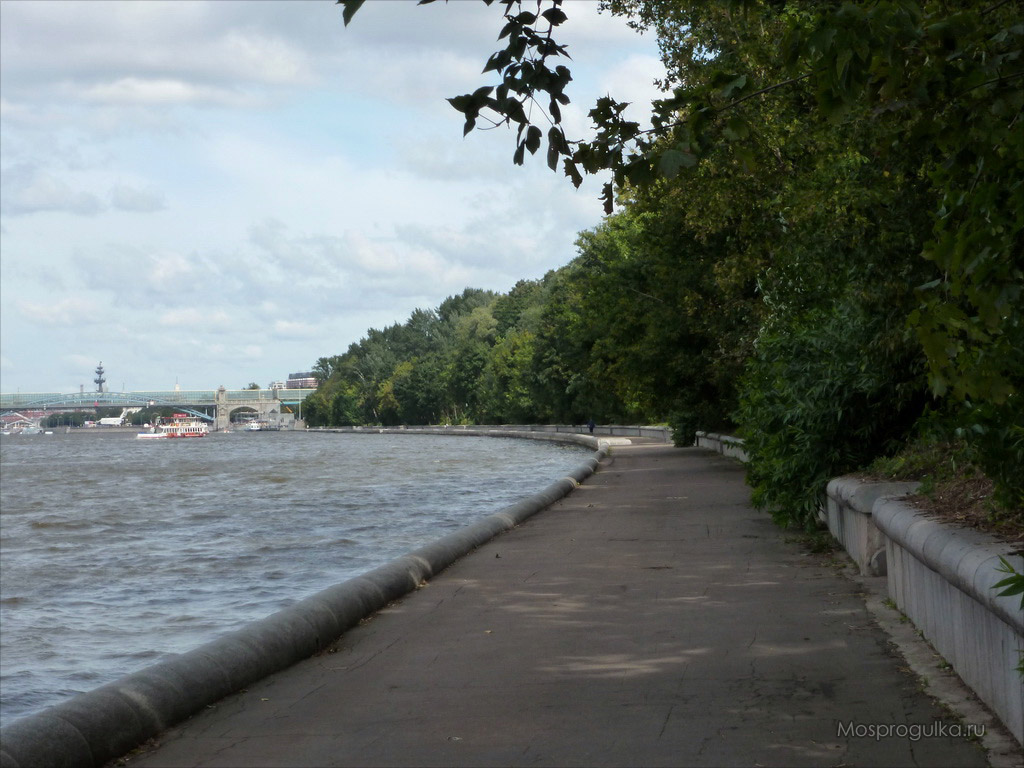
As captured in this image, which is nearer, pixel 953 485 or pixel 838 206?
pixel 953 485

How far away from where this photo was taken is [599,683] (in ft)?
20.8

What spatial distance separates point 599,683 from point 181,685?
85.5 inches

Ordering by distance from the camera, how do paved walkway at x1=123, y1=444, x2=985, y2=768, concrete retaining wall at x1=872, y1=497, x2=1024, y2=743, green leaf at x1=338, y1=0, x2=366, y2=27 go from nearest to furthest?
1. green leaf at x1=338, y1=0, x2=366, y2=27
2. concrete retaining wall at x1=872, y1=497, x2=1024, y2=743
3. paved walkway at x1=123, y1=444, x2=985, y2=768

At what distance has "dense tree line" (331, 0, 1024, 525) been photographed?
446 cm

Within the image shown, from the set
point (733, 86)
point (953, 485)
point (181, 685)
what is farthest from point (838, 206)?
point (181, 685)

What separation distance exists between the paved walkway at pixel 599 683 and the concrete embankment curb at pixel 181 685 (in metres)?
0.12

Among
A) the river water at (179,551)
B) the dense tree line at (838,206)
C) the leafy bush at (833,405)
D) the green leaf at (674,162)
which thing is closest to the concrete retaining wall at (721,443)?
the dense tree line at (838,206)

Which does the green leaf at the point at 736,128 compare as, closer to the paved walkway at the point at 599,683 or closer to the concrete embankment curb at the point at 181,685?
the paved walkway at the point at 599,683

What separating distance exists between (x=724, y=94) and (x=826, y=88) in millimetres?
563

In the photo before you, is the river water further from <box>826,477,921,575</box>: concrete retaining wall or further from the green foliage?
the green foliage

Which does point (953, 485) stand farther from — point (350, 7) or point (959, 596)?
point (350, 7)

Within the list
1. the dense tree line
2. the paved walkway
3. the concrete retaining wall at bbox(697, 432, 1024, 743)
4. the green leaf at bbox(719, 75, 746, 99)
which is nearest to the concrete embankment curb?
the paved walkway

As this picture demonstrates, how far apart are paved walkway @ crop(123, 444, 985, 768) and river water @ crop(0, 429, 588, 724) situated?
436 centimetres

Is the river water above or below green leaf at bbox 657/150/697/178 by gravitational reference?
below
